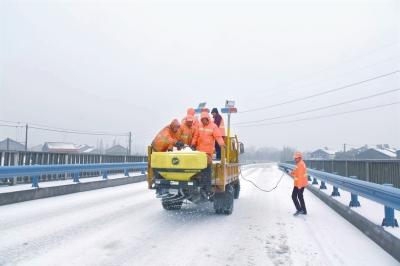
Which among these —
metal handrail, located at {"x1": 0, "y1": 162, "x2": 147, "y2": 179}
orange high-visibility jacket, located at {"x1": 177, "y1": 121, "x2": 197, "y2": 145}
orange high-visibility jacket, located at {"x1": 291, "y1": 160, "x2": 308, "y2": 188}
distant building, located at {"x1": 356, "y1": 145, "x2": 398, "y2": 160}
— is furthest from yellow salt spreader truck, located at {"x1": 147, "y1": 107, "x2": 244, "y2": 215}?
distant building, located at {"x1": 356, "y1": 145, "x2": 398, "y2": 160}

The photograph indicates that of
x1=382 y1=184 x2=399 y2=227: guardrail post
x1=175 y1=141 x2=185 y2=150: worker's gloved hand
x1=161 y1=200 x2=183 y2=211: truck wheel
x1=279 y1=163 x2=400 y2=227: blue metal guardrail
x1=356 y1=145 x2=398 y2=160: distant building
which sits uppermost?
x1=356 y1=145 x2=398 y2=160: distant building

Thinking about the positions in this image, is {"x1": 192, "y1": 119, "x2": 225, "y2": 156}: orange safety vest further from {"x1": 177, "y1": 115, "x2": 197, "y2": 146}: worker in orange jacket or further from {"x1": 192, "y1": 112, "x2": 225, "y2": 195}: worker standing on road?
{"x1": 177, "y1": 115, "x2": 197, "y2": 146}: worker in orange jacket

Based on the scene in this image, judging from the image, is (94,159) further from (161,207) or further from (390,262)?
(390,262)

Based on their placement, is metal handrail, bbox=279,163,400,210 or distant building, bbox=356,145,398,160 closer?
metal handrail, bbox=279,163,400,210

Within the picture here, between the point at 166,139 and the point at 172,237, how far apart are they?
2.79 m

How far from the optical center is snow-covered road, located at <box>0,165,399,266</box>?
15.9 feet

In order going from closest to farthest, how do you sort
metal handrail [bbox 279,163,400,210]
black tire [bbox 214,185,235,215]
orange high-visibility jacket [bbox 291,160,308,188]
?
metal handrail [bbox 279,163,400,210], black tire [bbox 214,185,235,215], orange high-visibility jacket [bbox 291,160,308,188]

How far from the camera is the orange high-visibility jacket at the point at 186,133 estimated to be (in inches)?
344

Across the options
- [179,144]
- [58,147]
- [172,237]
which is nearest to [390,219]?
[172,237]

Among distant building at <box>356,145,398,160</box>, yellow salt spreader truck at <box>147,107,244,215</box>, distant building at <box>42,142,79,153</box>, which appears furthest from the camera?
distant building at <box>42,142,79,153</box>

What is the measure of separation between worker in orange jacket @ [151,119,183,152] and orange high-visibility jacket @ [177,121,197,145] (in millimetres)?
174

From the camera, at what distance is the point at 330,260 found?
16.2 feet

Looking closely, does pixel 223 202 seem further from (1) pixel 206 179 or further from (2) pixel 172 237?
(2) pixel 172 237

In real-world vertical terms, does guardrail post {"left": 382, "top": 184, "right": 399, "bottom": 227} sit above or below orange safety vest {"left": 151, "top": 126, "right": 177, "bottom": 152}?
below
